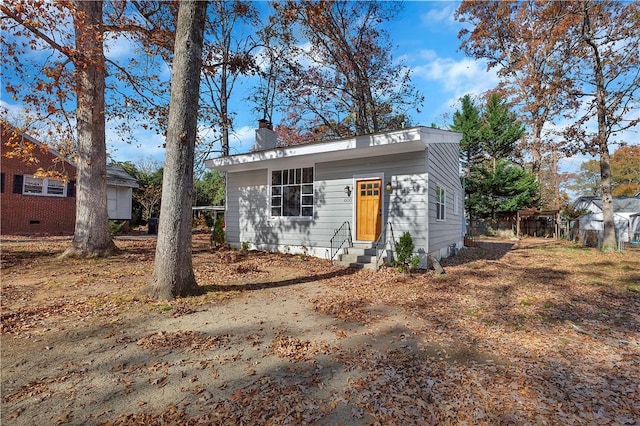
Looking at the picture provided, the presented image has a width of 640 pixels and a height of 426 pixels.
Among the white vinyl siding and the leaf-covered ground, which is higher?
the white vinyl siding

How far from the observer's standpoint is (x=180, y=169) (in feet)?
16.9

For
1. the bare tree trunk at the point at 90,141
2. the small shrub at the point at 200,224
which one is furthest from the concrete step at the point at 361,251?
the small shrub at the point at 200,224

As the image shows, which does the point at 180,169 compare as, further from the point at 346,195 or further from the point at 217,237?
the point at 217,237

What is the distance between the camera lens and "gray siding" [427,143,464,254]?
8938 mm

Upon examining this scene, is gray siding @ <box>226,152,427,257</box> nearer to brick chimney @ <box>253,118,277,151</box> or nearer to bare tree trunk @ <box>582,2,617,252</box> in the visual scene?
brick chimney @ <box>253,118,277,151</box>

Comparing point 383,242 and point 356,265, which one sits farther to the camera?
point 383,242

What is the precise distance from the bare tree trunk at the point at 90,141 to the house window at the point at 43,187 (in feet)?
30.3

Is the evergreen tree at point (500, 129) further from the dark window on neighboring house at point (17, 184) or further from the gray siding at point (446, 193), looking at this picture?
the dark window on neighboring house at point (17, 184)

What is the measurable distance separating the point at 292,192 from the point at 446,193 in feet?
18.2

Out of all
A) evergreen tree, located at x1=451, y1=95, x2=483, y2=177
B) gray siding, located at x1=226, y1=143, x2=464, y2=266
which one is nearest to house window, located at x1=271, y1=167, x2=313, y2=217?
gray siding, located at x1=226, y1=143, x2=464, y2=266

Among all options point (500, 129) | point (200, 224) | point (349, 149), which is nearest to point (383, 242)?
point (349, 149)

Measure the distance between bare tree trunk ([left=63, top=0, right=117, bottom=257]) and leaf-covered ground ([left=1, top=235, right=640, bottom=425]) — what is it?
1.84 meters

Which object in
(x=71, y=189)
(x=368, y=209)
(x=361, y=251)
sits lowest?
(x=361, y=251)

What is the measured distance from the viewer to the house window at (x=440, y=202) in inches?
397
